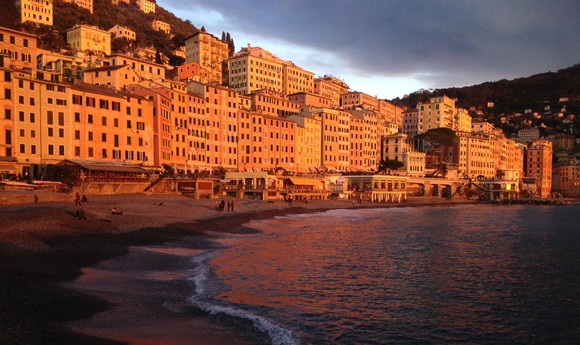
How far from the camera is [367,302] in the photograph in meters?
21.7

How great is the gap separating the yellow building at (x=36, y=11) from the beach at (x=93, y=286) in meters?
139

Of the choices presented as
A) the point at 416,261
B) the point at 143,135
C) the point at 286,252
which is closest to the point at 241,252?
the point at 286,252

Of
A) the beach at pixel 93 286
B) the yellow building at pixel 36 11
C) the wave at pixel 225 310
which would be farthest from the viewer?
the yellow building at pixel 36 11

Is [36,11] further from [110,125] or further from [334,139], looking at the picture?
[110,125]

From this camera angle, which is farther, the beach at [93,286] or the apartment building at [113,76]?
the apartment building at [113,76]

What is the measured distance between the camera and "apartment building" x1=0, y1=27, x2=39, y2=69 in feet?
233

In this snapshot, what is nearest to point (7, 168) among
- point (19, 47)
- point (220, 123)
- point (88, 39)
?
point (19, 47)

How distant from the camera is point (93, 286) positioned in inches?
786

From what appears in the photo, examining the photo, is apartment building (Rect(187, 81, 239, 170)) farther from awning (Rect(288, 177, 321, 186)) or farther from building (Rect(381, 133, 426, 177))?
building (Rect(381, 133, 426, 177))

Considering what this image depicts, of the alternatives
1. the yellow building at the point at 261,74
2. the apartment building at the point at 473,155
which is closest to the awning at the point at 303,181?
the yellow building at the point at 261,74

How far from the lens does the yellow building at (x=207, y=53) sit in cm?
16762

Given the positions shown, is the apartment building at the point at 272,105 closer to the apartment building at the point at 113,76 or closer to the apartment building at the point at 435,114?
the apartment building at the point at 113,76

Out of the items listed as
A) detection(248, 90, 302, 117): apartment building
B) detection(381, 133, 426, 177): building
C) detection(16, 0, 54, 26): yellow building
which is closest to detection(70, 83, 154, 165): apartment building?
detection(248, 90, 302, 117): apartment building

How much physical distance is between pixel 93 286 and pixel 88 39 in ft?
480
